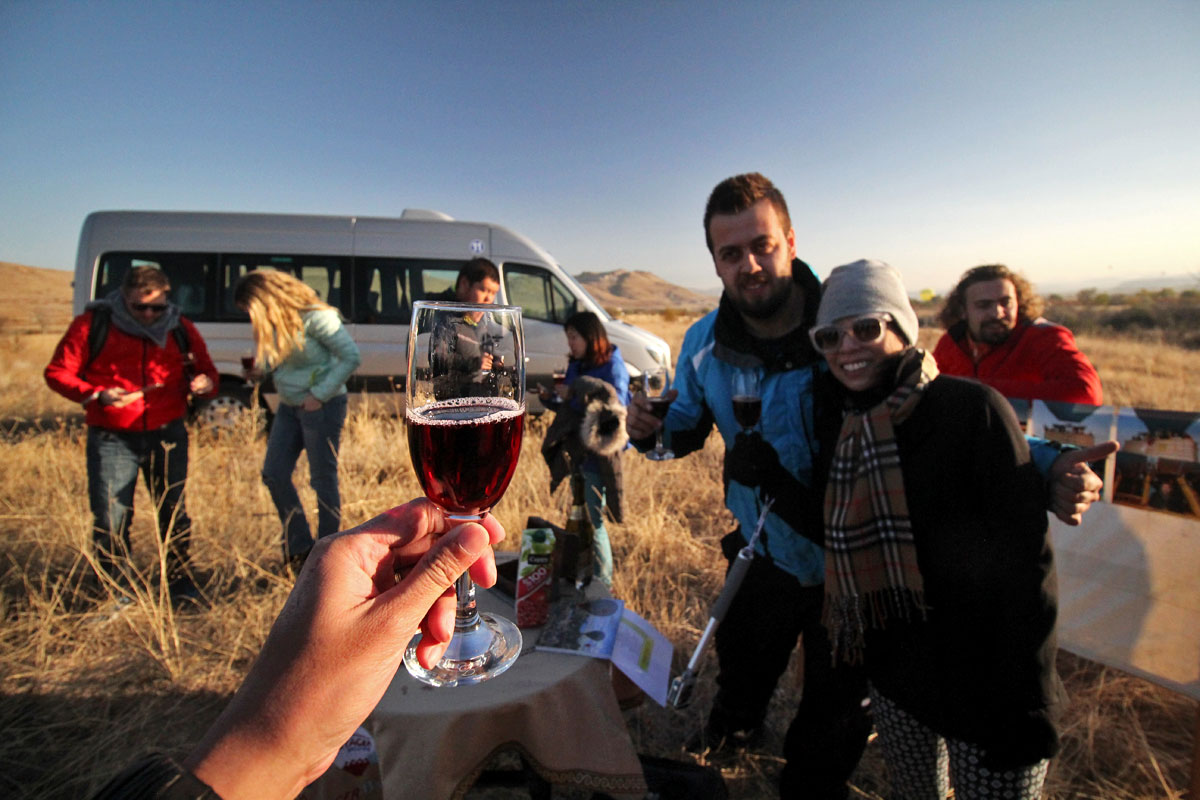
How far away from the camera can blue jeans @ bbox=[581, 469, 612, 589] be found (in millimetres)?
3277

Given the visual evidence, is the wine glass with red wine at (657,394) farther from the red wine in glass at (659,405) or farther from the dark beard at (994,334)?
the dark beard at (994,334)

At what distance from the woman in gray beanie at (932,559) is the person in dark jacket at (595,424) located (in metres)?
1.72

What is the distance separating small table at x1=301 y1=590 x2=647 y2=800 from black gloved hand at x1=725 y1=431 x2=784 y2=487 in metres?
0.90

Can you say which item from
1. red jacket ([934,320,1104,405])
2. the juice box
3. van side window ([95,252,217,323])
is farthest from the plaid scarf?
van side window ([95,252,217,323])

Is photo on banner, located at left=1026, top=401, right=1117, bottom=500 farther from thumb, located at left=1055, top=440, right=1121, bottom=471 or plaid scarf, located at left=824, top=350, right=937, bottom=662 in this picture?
plaid scarf, located at left=824, top=350, right=937, bottom=662

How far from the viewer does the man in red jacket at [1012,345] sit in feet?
9.97

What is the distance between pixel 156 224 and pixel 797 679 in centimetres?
852

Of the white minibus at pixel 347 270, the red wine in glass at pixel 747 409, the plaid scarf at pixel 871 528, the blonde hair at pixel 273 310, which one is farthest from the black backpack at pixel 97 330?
the plaid scarf at pixel 871 528

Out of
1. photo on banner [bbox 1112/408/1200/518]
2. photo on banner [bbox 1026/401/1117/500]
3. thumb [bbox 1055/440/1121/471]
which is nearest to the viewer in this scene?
thumb [bbox 1055/440/1121/471]

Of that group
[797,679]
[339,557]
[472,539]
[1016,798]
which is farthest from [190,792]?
[797,679]

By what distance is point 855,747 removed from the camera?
210cm

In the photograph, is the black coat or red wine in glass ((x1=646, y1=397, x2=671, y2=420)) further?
red wine in glass ((x1=646, y1=397, x2=671, y2=420))

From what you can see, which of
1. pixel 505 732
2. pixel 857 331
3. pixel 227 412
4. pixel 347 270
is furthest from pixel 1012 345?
pixel 227 412

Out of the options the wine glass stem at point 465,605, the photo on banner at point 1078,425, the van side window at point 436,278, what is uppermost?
the van side window at point 436,278
